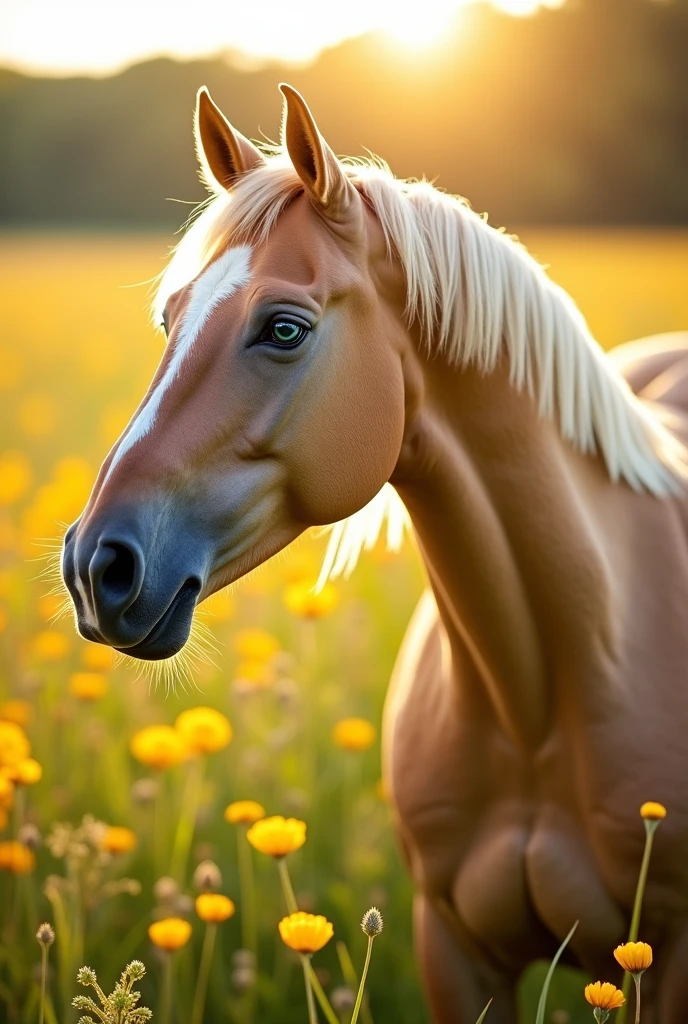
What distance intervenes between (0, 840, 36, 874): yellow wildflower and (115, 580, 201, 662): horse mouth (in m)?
1.00

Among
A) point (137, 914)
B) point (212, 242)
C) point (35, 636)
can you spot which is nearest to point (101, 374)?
point (35, 636)

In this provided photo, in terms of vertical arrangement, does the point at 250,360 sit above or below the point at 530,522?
above

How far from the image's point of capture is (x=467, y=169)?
12.2m

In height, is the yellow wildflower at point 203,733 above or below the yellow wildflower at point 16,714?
above

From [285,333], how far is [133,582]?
0.44m

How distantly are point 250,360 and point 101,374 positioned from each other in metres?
8.05

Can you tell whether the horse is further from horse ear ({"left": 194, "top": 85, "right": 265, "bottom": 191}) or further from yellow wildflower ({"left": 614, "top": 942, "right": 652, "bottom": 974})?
yellow wildflower ({"left": 614, "top": 942, "right": 652, "bottom": 974})

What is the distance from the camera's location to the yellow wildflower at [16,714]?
307cm

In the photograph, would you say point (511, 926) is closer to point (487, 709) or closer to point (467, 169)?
point (487, 709)

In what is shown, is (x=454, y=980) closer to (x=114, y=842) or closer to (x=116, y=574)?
(x=114, y=842)

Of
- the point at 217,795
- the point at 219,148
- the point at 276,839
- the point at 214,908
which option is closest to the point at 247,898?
the point at 214,908

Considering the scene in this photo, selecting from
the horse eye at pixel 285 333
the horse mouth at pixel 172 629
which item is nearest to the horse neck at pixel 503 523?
the horse eye at pixel 285 333

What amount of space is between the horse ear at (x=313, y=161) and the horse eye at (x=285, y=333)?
216mm

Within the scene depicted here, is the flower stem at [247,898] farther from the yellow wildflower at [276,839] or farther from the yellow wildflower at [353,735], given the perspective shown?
the yellow wildflower at [276,839]
